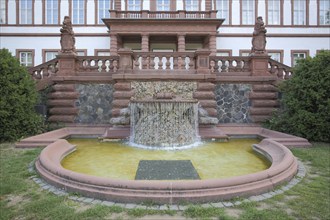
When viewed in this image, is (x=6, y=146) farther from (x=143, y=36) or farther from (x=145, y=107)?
(x=143, y=36)

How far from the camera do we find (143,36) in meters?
22.8

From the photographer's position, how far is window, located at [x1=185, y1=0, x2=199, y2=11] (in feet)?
88.3

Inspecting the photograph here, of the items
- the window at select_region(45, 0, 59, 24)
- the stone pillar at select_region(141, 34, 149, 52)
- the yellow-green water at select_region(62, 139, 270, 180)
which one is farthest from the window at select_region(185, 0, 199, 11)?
the yellow-green water at select_region(62, 139, 270, 180)

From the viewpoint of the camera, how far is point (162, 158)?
7180mm

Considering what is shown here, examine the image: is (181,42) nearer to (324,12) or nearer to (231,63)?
(231,63)

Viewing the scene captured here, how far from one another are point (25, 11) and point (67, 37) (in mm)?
19286

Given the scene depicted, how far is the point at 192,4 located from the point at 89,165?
24125 mm

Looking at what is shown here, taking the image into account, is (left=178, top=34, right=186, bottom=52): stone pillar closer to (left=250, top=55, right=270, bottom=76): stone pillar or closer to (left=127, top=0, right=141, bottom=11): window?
(left=127, top=0, right=141, bottom=11): window

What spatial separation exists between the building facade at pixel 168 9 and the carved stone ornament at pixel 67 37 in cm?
1479

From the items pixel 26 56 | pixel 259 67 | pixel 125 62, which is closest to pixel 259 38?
pixel 259 67

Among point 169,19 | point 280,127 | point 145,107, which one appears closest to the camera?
point 145,107

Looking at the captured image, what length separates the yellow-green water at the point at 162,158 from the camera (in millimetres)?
5877

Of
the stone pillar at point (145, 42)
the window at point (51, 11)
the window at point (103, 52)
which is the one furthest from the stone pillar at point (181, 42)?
the window at point (51, 11)

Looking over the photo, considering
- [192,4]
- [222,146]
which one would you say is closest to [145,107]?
[222,146]
